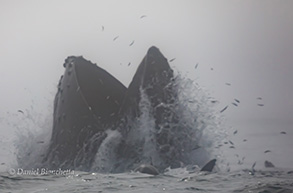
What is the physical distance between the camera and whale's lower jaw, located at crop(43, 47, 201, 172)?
2.03 metres

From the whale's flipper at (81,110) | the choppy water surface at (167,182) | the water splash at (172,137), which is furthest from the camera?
the whale's flipper at (81,110)

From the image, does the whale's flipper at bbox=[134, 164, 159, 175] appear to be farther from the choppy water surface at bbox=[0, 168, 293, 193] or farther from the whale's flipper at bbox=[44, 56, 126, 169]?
the whale's flipper at bbox=[44, 56, 126, 169]

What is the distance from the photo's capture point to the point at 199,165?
6.47ft

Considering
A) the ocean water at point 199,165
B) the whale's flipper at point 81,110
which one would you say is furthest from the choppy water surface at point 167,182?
the whale's flipper at point 81,110

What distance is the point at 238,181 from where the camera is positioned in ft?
6.26

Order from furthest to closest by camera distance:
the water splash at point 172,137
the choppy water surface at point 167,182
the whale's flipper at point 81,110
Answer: the whale's flipper at point 81,110
the water splash at point 172,137
the choppy water surface at point 167,182

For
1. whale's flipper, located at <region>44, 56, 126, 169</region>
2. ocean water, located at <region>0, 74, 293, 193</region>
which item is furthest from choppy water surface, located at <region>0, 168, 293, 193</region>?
whale's flipper, located at <region>44, 56, 126, 169</region>

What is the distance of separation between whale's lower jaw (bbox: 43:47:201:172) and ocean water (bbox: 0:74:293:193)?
24mm

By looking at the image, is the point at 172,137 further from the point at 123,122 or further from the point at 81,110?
the point at 81,110

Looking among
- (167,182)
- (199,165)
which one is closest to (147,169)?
(167,182)

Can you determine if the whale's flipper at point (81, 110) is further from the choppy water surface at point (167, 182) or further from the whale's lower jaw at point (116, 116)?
the choppy water surface at point (167, 182)

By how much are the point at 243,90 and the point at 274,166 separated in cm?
35

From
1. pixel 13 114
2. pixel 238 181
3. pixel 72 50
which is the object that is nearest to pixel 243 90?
pixel 238 181

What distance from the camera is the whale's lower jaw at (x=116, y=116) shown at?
2031mm
